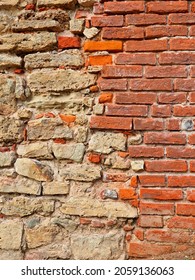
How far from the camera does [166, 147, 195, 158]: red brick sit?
78.4 inches

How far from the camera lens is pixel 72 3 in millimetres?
2154

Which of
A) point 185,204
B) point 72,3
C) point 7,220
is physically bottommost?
point 7,220

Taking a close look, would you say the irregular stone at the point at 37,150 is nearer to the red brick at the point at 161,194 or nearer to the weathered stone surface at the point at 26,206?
the weathered stone surface at the point at 26,206

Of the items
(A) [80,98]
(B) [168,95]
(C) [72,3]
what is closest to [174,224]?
(B) [168,95]

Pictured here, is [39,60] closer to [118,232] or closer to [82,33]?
[82,33]

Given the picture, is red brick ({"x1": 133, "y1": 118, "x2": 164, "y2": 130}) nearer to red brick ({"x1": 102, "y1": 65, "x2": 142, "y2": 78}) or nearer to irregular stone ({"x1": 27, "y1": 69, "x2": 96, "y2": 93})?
red brick ({"x1": 102, "y1": 65, "x2": 142, "y2": 78})

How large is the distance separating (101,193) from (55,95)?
0.69 meters

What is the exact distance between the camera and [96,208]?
2039 mm

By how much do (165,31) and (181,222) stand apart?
45.6 inches

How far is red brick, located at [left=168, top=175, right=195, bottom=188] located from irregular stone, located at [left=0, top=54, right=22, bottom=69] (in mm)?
1221

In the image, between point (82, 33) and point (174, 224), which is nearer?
point (174, 224)

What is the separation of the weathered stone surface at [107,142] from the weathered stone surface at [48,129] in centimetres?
16

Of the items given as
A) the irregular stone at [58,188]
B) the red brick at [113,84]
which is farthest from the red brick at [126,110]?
the irregular stone at [58,188]

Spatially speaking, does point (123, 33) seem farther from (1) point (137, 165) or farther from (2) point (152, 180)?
(2) point (152, 180)
